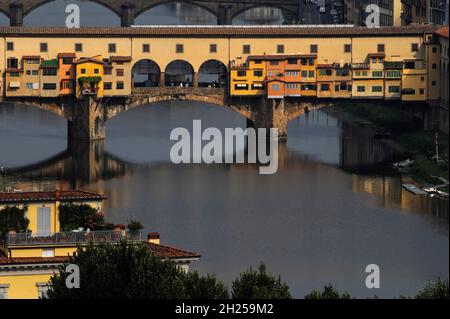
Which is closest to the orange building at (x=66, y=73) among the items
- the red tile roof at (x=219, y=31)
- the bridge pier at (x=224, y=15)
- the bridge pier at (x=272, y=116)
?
the red tile roof at (x=219, y=31)

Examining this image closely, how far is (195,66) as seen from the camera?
72312mm

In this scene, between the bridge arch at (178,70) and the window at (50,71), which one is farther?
the bridge arch at (178,70)

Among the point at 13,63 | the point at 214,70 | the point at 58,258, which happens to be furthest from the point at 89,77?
the point at 58,258

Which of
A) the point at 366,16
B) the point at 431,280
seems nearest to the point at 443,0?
the point at 366,16

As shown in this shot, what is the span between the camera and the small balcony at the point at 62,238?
3600cm

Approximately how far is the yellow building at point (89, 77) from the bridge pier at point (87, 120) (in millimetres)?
215

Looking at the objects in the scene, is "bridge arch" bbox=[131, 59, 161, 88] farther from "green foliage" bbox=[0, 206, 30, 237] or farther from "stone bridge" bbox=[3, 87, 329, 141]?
"green foliage" bbox=[0, 206, 30, 237]

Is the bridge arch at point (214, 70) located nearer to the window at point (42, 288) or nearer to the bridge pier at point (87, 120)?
the bridge pier at point (87, 120)

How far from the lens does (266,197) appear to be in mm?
56781

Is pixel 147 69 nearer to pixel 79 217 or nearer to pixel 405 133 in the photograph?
pixel 405 133

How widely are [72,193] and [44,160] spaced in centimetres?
2448

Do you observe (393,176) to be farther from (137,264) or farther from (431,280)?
(137,264)

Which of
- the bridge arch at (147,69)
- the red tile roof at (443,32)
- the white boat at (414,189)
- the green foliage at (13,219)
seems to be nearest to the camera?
the green foliage at (13,219)
